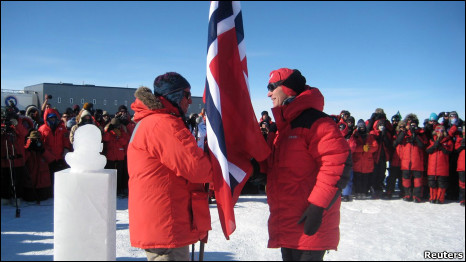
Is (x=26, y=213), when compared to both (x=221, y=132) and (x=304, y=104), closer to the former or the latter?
(x=221, y=132)

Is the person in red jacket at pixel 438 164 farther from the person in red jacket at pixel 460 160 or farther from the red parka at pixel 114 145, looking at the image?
the red parka at pixel 114 145

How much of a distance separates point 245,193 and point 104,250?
763 centimetres

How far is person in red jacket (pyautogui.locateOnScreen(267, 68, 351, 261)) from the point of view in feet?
7.79

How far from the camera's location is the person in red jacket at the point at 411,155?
28.3ft

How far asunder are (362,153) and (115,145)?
6.23m

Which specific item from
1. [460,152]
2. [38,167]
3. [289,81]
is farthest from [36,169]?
[460,152]

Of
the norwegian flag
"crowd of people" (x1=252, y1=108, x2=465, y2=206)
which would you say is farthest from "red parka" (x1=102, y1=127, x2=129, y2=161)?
the norwegian flag

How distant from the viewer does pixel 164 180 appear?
2.35m

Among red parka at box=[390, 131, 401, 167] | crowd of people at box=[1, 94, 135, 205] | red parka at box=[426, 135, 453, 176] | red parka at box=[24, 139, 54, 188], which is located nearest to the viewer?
crowd of people at box=[1, 94, 135, 205]

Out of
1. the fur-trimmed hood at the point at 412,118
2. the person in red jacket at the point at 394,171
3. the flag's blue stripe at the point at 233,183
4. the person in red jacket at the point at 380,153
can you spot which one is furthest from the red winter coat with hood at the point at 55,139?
the fur-trimmed hood at the point at 412,118

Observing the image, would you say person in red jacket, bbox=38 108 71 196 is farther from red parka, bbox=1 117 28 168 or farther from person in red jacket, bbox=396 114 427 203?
person in red jacket, bbox=396 114 427 203

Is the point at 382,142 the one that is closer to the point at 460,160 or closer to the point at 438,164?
the point at 438,164

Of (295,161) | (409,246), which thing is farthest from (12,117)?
(409,246)

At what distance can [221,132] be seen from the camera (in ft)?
8.34
